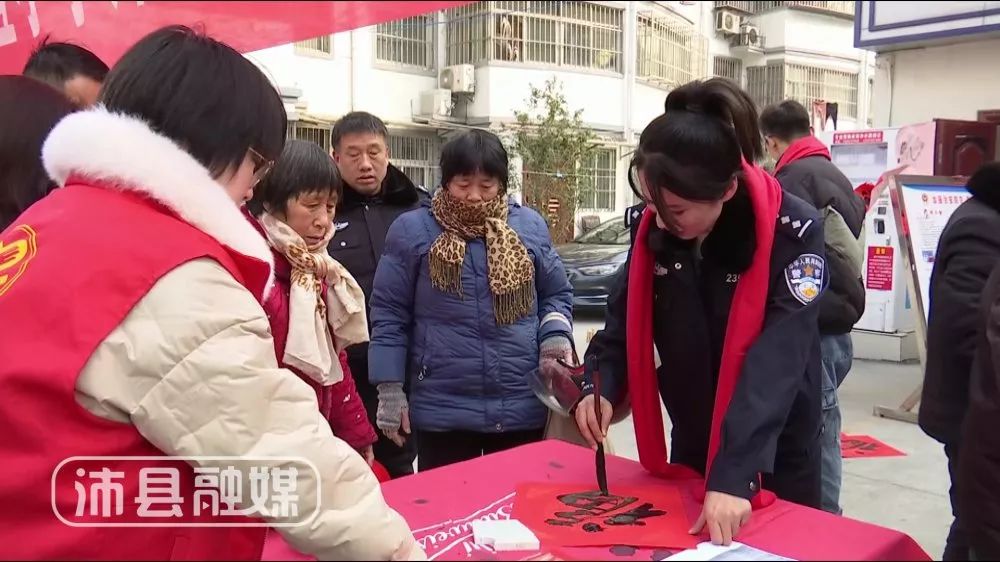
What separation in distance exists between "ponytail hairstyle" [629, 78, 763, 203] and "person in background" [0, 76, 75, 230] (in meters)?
1.04

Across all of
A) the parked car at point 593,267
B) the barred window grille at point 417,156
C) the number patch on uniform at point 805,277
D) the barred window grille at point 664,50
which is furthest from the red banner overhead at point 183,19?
the barred window grille at point 664,50

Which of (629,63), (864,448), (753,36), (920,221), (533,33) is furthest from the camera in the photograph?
(629,63)

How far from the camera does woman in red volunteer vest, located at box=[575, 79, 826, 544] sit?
137 centimetres

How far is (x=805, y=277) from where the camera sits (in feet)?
4.77

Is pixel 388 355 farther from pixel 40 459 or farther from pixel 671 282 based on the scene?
pixel 40 459

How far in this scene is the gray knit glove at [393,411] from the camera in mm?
2146

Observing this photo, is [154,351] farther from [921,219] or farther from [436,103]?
[436,103]

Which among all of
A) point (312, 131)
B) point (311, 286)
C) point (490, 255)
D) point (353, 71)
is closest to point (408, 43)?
point (353, 71)

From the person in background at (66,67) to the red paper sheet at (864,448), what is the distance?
3332mm

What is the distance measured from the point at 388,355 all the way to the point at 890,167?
4.09 meters

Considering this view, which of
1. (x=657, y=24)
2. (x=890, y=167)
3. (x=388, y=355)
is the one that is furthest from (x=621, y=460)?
(x=657, y=24)

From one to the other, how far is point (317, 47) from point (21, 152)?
1077cm

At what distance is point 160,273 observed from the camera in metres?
0.92

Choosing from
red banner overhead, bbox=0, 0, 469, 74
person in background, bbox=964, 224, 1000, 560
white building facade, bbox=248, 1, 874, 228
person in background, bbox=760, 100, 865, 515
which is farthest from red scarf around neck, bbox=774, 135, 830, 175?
white building facade, bbox=248, 1, 874, 228
